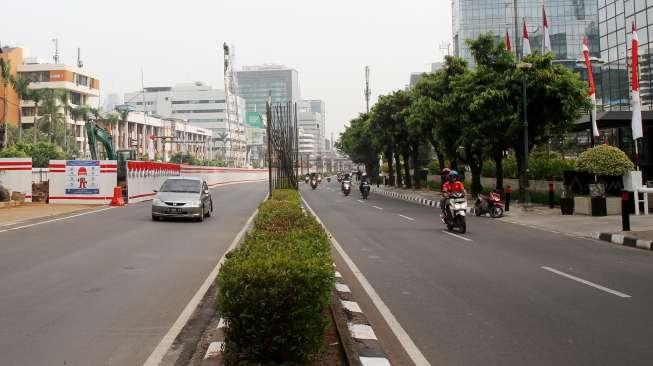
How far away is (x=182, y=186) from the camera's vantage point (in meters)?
19.9

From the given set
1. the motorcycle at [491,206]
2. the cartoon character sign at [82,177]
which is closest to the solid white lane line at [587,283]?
the motorcycle at [491,206]

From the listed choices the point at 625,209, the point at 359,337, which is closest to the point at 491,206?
the point at 625,209

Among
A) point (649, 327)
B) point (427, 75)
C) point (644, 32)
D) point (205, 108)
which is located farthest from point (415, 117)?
point (205, 108)

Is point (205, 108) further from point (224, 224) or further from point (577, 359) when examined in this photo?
point (577, 359)

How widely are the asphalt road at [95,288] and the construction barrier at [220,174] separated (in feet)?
128

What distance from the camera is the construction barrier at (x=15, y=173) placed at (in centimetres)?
2855

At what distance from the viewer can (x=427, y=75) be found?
120ft

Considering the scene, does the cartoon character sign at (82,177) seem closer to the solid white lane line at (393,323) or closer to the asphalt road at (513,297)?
the asphalt road at (513,297)

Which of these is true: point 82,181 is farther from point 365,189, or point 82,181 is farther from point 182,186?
point 365,189

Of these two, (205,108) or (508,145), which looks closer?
(508,145)

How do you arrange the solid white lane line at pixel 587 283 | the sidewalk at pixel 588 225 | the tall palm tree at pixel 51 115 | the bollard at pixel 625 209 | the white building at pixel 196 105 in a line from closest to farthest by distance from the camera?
the solid white lane line at pixel 587 283
the sidewalk at pixel 588 225
the bollard at pixel 625 209
the tall palm tree at pixel 51 115
the white building at pixel 196 105

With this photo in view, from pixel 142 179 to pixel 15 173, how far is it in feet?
21.6

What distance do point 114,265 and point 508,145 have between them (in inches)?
846

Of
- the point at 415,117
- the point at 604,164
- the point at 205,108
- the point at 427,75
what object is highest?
the point at 205,108
